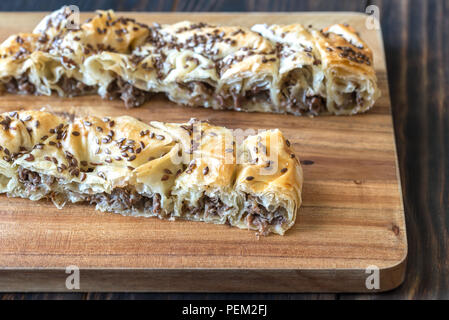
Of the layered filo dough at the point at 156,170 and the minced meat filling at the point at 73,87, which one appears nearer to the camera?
the layered filo dough at the point at 156,170

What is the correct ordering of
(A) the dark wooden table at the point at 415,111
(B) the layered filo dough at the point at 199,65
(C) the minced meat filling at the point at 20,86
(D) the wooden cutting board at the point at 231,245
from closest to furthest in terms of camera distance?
(D) the wooden cutting board at the point at 231,245
(A) the dark wooden table at the point at 415,111
(B) the layered filo dough at the point at 199,65
(C) the minced meat filling at the point at 20,86

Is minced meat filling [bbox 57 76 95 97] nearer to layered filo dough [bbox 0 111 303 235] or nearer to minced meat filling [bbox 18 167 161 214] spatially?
layered filo dough [bbox 0 111 303 235]

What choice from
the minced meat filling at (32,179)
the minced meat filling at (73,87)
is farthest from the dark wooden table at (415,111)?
the minced meat filling at (73,87)

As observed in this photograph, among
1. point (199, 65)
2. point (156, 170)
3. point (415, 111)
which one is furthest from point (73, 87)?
point (415, 111)

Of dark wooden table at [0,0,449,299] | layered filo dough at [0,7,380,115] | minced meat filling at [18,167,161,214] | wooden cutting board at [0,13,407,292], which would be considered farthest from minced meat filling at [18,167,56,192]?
layered filo dough at [0,7,380,115]

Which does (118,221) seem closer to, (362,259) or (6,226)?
(6,226)

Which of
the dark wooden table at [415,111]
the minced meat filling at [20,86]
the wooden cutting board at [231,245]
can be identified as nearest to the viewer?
the wooden cutting board at [231,245]

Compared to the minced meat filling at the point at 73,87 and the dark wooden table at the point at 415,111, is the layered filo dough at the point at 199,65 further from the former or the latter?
the dark wooden table at the point at 415,111
